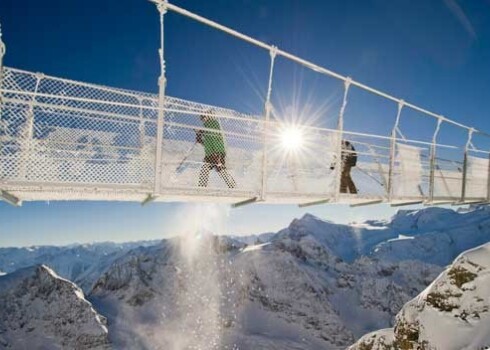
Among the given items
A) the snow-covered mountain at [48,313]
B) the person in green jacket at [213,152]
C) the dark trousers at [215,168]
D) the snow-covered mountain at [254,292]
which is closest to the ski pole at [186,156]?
the person in green jacket at [213,152]

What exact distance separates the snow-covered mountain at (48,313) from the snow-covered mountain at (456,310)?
108m

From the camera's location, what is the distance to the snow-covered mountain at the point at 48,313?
4084 inches

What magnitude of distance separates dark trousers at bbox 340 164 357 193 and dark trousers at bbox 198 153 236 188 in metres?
3.24

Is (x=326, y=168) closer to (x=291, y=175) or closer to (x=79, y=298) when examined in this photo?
(x=291, y=175)

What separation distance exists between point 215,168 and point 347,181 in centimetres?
363

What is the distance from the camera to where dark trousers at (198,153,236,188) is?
299 inches

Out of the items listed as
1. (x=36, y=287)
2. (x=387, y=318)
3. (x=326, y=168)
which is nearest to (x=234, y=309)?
(x=387, y=318)

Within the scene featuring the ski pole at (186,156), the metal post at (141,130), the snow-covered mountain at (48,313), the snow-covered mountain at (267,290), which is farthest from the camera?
the snow-covered mountain at (267,290)

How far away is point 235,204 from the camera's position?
8.72 m

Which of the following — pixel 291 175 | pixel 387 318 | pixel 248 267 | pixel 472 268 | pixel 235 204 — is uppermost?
pixel 291 175

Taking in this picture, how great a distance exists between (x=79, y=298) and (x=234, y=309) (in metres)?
57.6

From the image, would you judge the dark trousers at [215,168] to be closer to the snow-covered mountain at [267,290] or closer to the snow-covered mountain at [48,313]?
the snow-covered mountain at [48,313]

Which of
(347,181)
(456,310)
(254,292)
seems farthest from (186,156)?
(254,292)

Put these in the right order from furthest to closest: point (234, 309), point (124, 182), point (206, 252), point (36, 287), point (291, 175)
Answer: point (206, 252)
point (234, 309)
point (36, 287)
point (291, 175)
point (124, 182)
